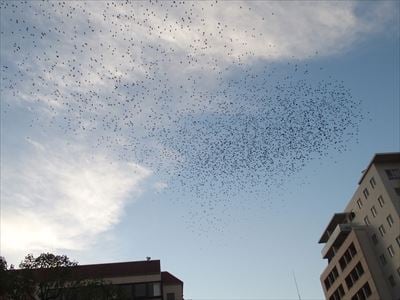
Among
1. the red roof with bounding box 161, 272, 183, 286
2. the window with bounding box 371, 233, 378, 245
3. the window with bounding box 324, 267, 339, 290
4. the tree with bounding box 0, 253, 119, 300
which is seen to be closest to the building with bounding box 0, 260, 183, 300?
the red roof with bounding box 161, 272, 183, 286

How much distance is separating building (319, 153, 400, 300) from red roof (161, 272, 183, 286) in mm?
26430

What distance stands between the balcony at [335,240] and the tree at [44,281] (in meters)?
40.8

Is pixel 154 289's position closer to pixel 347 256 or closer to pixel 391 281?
pixel 347 256

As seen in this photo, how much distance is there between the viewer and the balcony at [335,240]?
66.4m

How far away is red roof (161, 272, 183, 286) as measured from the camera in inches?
2635

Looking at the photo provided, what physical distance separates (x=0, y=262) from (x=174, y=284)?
36.5 metres

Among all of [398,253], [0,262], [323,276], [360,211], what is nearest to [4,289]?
[0,262]

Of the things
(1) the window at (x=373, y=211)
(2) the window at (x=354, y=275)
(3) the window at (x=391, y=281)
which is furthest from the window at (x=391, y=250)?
(2) the window at (x=354, y=275)

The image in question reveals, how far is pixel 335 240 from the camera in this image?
69562 mm

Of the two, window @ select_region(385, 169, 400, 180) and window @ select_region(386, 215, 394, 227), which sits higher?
window @ select_region(385, 169, 400, 180)

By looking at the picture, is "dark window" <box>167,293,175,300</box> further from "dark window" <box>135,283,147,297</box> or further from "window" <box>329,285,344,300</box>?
"window" <box>329,285,344,300</box>

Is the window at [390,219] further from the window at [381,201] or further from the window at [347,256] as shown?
the window at [347,256]

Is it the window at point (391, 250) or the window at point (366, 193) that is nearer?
the window at point (391, 250)

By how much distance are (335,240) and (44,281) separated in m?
48.7
